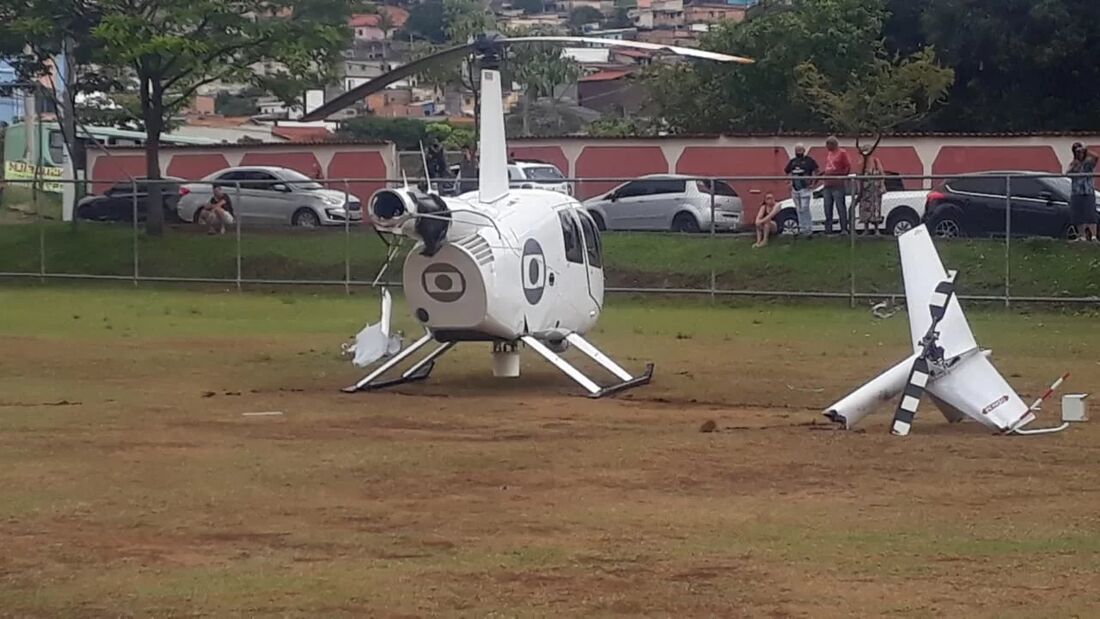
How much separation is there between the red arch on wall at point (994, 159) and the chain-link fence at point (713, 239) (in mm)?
5835

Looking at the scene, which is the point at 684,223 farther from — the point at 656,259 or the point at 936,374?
the point at 936,374

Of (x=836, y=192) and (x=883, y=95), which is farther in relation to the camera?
(x=883, y=95)

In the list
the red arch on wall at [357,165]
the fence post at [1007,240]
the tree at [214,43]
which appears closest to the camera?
the fence post at [1007,240]

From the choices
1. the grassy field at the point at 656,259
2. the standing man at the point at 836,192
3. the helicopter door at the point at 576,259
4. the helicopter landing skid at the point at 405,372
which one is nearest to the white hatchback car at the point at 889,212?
the standing man at the point at 836,192

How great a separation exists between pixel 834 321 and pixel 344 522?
702 inches

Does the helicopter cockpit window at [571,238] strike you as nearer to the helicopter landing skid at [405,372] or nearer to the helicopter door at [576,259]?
the helicopter door at [576,259]

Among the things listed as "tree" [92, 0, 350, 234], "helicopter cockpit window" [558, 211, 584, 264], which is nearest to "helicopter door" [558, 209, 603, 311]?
"helicopter cockpit window" [558, 211, 584, 264]

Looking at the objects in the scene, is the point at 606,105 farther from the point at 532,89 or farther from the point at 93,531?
the point at 93,531

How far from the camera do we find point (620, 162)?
160 feet

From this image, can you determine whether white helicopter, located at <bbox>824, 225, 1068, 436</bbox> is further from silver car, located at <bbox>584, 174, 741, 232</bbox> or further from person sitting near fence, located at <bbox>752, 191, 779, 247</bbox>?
silver car, located at <bbox>584, 174, 741, 232</bbox>

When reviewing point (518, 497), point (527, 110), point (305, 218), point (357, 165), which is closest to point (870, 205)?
point (305, 218)

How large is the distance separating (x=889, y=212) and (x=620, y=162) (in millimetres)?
15422

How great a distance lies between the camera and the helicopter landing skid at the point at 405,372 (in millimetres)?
19812

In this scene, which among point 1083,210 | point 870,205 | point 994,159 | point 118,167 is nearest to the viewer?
point 1083,210
